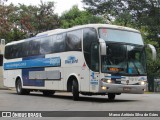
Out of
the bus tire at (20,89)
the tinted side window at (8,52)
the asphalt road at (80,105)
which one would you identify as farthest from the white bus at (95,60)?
the tinted side window at (8,52)

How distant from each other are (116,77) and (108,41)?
1.67 metres

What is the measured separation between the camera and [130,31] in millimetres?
19906

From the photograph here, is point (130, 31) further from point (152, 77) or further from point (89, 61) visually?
point (152, 77)

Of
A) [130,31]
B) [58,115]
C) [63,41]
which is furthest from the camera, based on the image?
[63,41]

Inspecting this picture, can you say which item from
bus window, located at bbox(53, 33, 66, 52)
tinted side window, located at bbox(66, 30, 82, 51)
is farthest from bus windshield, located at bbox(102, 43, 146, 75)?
bus window, located at bbox(53, 33, 66, 52)

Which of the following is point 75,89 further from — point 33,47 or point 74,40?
point 33,47

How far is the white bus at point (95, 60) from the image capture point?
60.7ft

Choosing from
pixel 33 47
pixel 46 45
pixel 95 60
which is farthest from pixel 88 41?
pixel 33 47

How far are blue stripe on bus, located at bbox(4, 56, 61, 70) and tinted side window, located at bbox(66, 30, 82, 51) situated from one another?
4.44ft

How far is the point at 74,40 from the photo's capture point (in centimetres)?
2019

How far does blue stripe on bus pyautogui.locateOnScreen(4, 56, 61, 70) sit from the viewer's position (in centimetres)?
2205

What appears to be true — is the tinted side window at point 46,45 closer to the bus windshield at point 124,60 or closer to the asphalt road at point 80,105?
the asphalt road at point 80,105

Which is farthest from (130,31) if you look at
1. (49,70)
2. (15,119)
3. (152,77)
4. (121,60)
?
(152,77)

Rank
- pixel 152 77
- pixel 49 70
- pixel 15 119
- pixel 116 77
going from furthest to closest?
pixel 152 77 → pixel 49 70 → pixel 116 77 → pixel 15 119
